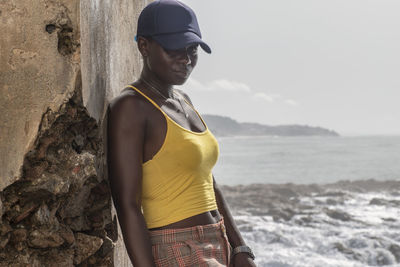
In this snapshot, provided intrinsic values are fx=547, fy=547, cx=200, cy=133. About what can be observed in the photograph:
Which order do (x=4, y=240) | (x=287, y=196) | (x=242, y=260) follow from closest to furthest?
(x=4, y=240)
(x=242, y=260)
(x=287, y=196)

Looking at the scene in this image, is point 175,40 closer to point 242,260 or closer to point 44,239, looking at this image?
point 44,239

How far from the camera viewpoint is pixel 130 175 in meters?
2.00

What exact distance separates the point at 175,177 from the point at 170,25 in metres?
0.59

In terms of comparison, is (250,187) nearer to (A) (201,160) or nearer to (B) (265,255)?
(B) (265,255)

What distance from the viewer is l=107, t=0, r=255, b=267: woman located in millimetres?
2016

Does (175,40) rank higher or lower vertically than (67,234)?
higher

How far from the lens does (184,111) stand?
7.52 feet

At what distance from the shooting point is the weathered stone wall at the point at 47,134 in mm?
1942

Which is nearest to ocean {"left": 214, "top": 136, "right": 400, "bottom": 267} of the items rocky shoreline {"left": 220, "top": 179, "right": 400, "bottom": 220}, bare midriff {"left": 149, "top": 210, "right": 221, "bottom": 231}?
rocky shoreline {"left": 220, "top": 179, "right": 400, "bottom": 220}

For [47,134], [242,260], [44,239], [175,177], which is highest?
[47,134]

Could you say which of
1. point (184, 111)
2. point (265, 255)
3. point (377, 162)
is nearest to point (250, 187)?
point (265, 255)

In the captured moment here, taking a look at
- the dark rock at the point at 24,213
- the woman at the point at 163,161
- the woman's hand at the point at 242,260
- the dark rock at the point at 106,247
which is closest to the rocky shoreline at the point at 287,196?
the woman's hand at the point at 242,260

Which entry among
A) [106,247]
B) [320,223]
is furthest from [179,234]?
[320,223]

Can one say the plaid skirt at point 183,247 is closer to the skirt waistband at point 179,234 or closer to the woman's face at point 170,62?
the skirt waistband at point 179,234
